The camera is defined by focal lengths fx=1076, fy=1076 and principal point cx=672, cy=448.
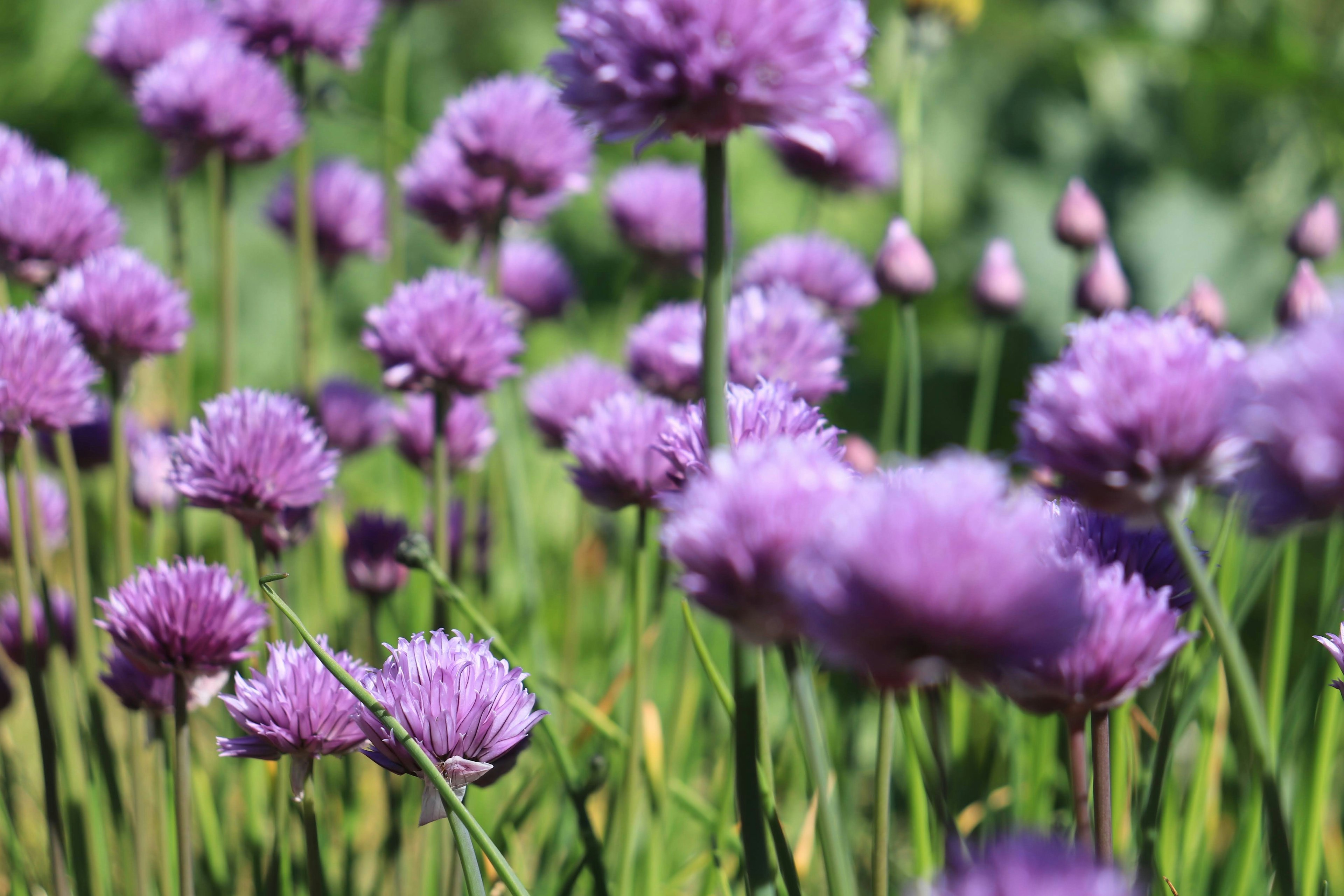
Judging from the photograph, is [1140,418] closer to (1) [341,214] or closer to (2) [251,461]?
(2) [251,461]

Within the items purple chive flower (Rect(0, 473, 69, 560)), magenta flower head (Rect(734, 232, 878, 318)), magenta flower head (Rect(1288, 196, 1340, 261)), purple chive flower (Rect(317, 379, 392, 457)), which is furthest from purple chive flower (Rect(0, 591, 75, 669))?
magenta flower head (Rect(1288, 196, 1340, 261))

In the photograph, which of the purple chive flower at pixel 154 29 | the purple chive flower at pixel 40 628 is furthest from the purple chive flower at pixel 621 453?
the purple chive flower at pixel 154 29

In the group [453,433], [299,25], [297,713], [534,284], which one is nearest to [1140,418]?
[297,713]

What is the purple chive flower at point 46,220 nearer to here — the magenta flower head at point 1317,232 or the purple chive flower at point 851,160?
the purple chive flower at point 851,160

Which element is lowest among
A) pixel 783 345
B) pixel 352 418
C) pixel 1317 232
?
pixel 352 418

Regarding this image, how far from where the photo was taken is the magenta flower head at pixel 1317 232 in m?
1.03

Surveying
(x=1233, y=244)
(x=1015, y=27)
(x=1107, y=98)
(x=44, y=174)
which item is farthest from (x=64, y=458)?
(x=1015, y=27)

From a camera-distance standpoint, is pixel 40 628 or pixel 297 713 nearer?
pixel 297 713

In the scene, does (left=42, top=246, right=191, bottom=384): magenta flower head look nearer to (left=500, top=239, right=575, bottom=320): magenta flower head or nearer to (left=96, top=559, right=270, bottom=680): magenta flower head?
(left=96, top=559, right=270, bottom=680): magenta flower head

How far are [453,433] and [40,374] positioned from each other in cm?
41

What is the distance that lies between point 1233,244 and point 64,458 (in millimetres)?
2173

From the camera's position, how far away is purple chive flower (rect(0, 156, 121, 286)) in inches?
33.8

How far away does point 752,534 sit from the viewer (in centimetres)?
36

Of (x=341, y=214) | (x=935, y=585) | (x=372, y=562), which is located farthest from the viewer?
(x=341, y=214)
